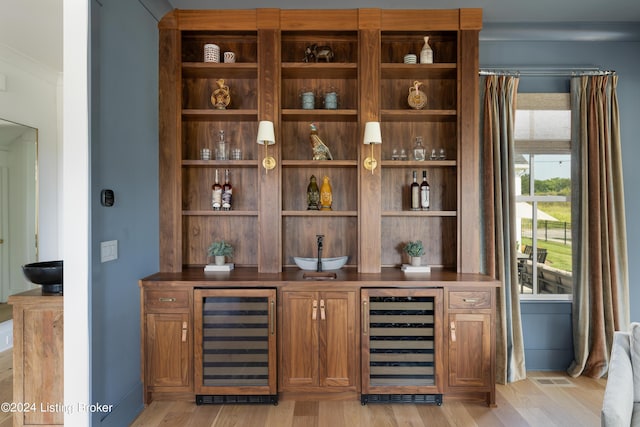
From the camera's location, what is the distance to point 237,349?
2629mm

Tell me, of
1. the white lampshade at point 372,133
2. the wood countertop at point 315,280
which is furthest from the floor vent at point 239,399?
the white lampshade at point 372,133

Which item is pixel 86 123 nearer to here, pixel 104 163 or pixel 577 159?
pixel 104 163

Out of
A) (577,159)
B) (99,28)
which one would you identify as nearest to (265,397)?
(99,28)

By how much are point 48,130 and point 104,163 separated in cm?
265

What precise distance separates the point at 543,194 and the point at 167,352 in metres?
A: 3.45

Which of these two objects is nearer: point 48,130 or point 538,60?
point 538,60

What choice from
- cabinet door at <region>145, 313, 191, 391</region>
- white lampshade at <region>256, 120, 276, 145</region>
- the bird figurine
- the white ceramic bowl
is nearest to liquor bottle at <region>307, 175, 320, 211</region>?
the bird figurine

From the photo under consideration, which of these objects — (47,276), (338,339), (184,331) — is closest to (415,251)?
(338,339)

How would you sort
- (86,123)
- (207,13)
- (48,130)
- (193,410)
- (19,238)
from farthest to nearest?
(48,130) < (19,238) < (207,13) < (193,410) < (86,123)

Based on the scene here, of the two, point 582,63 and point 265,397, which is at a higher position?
point 582,63

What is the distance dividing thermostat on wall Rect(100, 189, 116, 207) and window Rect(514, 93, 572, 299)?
328 cm

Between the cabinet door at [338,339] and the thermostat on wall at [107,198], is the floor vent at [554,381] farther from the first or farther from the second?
the thermostat on wall at [107,198]

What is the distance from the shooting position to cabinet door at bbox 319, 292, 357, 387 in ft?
8.70

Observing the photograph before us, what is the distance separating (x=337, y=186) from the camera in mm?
3270
